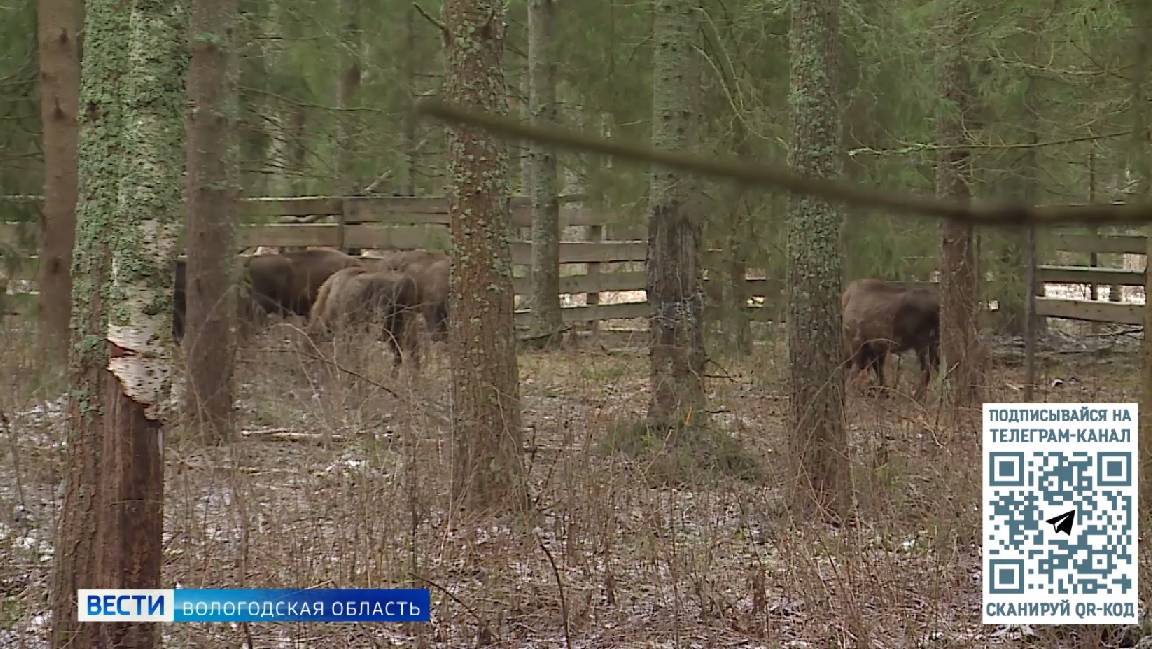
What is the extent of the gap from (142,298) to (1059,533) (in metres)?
3.90

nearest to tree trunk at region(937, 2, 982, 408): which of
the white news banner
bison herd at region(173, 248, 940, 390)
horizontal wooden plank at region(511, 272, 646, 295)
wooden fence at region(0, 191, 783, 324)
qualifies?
bison herd at region(173, 248, 940, 390)

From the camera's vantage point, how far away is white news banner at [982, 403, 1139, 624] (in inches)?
203

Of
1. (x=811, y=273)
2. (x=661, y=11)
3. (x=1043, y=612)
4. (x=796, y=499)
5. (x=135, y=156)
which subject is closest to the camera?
(x=135, y=156)

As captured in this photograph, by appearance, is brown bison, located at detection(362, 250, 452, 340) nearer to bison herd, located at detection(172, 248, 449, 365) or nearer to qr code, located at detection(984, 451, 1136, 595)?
bison herd, located at detection(172, 248, 449, 365)

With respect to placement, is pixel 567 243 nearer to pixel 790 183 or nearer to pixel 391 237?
pixel 391 237

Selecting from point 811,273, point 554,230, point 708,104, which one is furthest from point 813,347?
point 554,230

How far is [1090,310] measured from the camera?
56.4ft

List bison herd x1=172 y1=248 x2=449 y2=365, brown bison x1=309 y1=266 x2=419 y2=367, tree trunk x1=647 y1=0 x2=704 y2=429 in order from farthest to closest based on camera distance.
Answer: brown bison x1=309 y1=266 x2=419 y2=367, bison herd x1=172 y1=248 x2=449 y2=365, tree trunk x1=647 y1=0 x2=704 y2=429

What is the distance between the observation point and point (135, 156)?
14.3 feet

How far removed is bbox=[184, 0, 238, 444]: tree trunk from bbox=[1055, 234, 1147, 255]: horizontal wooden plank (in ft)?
39.3

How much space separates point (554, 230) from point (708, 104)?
3.79 m

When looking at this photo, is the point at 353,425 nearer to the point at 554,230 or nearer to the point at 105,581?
the point at 105,581

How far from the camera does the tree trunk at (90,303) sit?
15.2 feet

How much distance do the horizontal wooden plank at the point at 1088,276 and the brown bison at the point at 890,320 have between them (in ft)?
17.1
